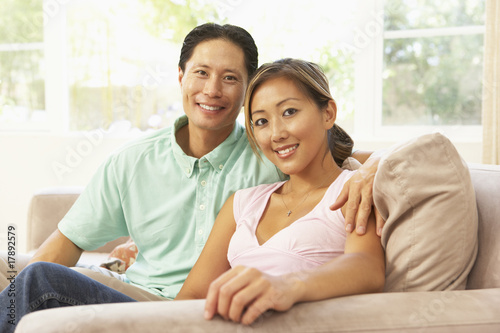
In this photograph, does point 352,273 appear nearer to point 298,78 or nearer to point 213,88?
point 298,78

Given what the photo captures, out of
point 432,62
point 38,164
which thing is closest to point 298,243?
point 432,62

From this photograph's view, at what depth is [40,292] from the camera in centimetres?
110

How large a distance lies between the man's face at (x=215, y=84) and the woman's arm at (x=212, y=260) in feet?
1.04

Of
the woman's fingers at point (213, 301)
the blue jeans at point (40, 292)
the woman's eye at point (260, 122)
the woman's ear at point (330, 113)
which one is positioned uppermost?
the woman's ear at point (330, 113)

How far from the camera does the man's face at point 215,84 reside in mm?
1691

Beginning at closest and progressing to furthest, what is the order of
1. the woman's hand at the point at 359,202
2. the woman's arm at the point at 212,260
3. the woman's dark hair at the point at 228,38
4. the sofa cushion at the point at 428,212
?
the sofa cushion at the point at 428,212, the woman's hand at the point at 359,202, the woman's arm at the point at 212,260, the woman's dark hair at the point at 228,38

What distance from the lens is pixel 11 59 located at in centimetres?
422

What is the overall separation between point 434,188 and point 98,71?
3.46 m

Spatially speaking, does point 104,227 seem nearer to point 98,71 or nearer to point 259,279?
point 259,279

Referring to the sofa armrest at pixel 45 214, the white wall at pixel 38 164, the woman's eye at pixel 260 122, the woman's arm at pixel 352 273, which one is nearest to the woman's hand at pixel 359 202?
the woman's arm at pixel 352 273

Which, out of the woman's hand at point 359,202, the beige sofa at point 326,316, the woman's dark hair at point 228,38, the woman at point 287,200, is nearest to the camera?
the beige sofa at point 326,316

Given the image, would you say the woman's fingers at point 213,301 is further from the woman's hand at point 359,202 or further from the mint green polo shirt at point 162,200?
the mint green polo shirt at point 162,200

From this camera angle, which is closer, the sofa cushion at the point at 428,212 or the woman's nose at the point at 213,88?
the sofa cushion at the point at 428,212

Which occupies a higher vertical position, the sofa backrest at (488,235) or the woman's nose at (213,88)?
the woman's nose at (213,88)
